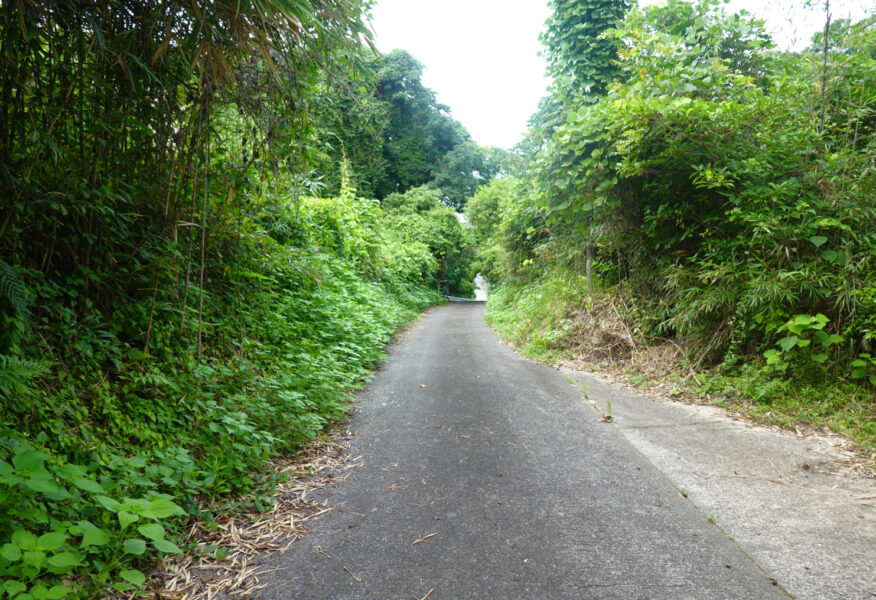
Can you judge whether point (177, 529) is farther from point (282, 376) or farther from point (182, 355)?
point (282, 376)

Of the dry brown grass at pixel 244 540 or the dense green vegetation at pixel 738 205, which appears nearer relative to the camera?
the dry brown grass at pixel 244 540

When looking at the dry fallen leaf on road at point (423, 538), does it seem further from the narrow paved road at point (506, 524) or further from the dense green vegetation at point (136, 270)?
the dense green vegetation at point (136, 270)

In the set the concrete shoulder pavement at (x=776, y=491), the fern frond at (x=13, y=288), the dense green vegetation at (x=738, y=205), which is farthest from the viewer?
the dense green vegetation at (x=738, y=205)

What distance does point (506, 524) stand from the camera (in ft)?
7.43

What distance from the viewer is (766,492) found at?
259cm

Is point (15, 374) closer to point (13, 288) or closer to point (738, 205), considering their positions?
point (13, 288)

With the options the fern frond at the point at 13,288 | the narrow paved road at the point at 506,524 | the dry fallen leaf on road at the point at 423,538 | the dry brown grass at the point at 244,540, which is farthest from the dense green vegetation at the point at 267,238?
the dry fallen leaf on road at the point at 423,538

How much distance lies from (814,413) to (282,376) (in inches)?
189

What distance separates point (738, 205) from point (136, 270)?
5915mm

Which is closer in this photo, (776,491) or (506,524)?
(506,524)

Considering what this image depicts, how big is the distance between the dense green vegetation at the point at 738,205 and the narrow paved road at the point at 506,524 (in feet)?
6.94

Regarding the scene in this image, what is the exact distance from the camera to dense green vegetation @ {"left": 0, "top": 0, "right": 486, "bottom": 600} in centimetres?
177

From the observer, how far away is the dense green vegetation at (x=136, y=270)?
177 centimetres

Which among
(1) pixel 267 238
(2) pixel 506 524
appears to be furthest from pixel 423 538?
(1) pixel 267 238
